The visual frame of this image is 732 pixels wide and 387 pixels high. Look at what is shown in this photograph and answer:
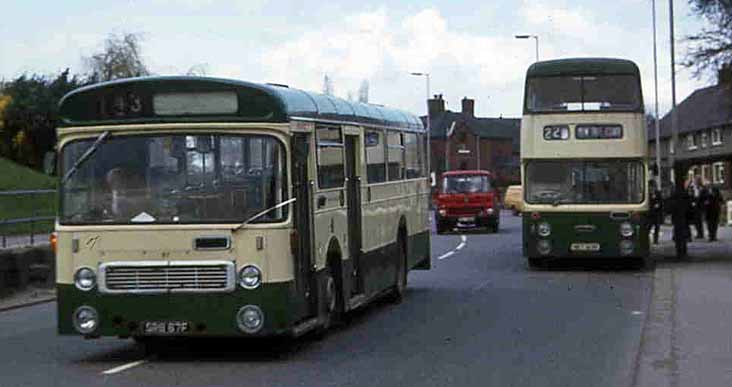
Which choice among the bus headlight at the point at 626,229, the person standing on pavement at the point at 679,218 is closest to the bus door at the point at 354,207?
the bus headlight at the point at 626,229

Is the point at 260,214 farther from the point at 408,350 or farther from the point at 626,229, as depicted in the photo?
the point at 626,229

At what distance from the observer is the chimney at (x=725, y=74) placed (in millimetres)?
32250

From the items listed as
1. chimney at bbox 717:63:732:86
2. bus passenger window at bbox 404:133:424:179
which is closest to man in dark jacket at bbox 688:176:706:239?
chimney at bbox 717:63:732:86

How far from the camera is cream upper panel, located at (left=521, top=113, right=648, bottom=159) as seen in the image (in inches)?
1067

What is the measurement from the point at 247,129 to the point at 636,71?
1583 centimetres

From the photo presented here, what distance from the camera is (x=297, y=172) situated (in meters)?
13.9

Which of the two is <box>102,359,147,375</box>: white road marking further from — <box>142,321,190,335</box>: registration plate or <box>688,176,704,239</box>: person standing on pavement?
<box>688,176,704,239</box>: person standing on pavement

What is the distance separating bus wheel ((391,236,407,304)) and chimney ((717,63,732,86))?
14033mm

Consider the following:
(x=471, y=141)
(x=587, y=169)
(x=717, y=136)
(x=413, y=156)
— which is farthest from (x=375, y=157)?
(x=471, y=141)

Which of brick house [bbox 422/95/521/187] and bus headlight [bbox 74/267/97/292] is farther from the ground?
brick house [bbox 422/95/521/187]

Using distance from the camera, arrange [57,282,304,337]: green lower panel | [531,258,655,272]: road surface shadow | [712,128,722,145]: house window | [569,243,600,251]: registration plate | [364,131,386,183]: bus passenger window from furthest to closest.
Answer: [712,128,722,145]: house window < [531,258,655,272]: road surface shadow < [569,243,600,251]: registration plate < [364,131,386,183]: bus passenger window < [57,282,304,337]: green lower panel

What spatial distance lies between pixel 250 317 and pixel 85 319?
162 centimetres

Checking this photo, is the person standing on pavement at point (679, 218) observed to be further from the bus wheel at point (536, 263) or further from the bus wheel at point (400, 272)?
the bus wheel at point (400, 272)

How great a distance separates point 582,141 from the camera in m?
27.3
